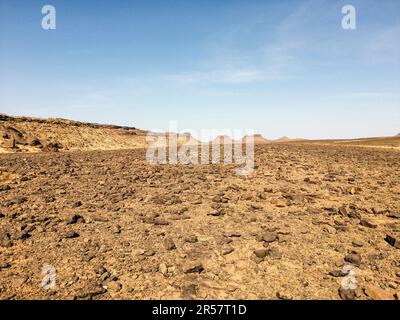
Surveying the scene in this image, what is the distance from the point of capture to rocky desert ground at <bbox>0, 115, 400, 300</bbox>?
4.57m

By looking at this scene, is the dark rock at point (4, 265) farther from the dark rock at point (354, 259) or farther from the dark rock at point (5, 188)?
the dark rock at point (354, 259)

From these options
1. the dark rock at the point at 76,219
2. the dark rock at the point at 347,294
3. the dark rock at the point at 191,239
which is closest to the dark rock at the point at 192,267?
the dark rock at the point at 191,239

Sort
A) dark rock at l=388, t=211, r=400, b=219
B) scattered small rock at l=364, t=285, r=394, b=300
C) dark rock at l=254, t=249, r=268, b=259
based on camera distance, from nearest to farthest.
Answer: scattered small rock at l=364, t=285, r=394, b=300 < dark rock at l=254, t=249, r=268, b=259 < dark rock at l=388, t=211, r=400, b=219

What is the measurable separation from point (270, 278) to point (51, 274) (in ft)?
10.7

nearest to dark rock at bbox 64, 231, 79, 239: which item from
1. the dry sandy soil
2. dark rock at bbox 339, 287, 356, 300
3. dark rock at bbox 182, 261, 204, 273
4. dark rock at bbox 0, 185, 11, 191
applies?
the dry sandy soil

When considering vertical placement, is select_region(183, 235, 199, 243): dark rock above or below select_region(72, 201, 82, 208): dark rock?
below

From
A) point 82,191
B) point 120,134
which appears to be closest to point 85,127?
point 120,134

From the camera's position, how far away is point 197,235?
6383 mm

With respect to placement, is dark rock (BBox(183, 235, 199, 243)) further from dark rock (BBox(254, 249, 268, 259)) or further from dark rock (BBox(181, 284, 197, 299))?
dark rock (BBox(181, 284, 197, 299))

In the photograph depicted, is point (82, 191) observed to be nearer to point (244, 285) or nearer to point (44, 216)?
point (44, 216)

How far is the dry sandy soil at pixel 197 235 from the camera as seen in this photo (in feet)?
15.0

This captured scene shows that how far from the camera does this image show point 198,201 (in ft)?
28.0

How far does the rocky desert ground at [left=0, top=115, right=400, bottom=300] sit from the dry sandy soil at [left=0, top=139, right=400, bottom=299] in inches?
0.9

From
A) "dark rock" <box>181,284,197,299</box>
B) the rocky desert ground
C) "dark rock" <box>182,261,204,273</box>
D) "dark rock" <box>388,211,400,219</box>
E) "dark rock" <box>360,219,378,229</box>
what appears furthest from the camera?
"dark rock" <box>388,211,400,219</box>
